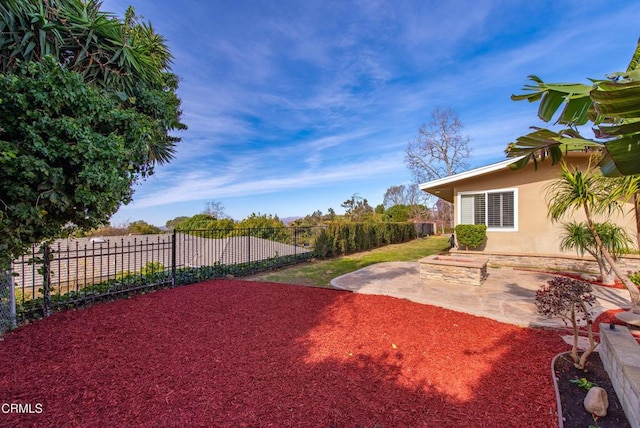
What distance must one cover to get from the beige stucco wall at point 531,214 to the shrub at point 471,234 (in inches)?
23.1

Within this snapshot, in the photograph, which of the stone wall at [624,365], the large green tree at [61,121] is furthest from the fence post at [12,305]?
the stone wall at [624,365]

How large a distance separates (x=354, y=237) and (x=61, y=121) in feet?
41.2

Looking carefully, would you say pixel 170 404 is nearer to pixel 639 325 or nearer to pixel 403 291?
pixel 403 291

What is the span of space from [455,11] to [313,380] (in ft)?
31.9

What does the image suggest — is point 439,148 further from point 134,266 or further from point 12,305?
point 12,305

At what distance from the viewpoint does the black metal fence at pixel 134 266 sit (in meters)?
4.76

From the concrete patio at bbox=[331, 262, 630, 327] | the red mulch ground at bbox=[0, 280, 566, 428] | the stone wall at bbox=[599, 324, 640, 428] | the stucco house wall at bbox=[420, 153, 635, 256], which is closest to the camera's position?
the stone wall at bbox=[599, 324, 640, 428]

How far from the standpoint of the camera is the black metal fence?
15.6 feet

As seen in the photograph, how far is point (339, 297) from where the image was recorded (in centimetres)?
625

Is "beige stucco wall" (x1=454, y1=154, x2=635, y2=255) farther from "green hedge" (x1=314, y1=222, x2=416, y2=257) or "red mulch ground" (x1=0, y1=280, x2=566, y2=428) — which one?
"red mulch ground" (x1=0, y1=280, x2=566, y2=428)

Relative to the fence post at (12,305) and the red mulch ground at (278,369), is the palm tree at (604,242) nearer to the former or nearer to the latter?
the red mulch ground at (278,369)

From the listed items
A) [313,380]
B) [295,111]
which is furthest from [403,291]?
[295,111]

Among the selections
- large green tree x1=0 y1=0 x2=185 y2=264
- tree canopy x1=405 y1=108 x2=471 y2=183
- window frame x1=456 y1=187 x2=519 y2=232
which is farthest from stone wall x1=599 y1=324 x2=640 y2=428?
tree canopy x1=405 y1=108 x2=471 y2=183

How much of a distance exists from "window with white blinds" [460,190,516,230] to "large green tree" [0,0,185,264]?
38.4ft
